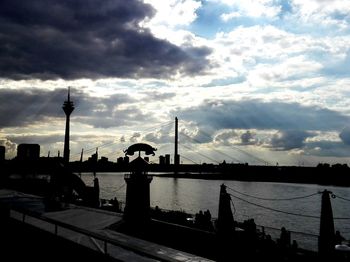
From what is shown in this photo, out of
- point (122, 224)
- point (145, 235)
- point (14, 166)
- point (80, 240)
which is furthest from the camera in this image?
point (14, 166)

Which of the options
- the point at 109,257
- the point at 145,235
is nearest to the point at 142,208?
the point at 145,235

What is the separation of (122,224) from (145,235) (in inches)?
65.9

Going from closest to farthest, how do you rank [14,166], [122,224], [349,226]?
[122,224], [349,226], [14,166]

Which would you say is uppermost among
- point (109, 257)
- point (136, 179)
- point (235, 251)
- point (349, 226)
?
point (136, 179)

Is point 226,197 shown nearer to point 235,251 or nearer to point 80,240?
point 235,251

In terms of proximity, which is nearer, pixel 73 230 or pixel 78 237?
pixel 73 230

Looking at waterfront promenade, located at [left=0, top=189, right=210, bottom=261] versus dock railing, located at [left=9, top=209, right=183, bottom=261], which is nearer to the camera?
dock railing, located at [left=9, top=209, right=183, bottom=261]

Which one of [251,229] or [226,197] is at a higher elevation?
[226,197]

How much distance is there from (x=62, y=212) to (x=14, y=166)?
389 feet

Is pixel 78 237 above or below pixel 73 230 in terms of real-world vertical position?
below

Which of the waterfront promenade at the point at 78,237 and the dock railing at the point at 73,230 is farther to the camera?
the waterfront promenade at the point at 78,237

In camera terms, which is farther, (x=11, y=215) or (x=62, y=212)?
(x=62, y=212)

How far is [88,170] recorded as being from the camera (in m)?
185

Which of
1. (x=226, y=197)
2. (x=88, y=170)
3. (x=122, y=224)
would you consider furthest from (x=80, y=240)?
(x=88, y=170)
